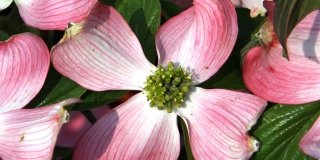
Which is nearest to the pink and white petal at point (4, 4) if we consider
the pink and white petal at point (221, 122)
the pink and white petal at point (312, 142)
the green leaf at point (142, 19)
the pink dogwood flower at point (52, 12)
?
the pink dogwood flower at point (52, 12)

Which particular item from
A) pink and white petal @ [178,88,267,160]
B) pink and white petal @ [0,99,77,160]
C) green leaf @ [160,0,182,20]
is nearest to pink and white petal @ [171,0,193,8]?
green leaf @ [160,0,182,20]

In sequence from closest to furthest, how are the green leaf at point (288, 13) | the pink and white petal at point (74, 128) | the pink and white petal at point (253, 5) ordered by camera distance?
the green leaf at point (288, 13)
the pink and white petal at point (253, 5)
the pink and white petal at point (74, 128)

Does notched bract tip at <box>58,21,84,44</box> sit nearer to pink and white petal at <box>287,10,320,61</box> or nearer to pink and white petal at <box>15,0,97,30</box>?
pink and white petal at <box>15,0,97,30</box>

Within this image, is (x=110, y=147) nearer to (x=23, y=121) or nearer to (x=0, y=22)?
(x=23, y=121)

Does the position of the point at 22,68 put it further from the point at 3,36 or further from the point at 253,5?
the point at 253,5

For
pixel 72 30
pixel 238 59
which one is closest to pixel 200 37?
pixel 238 59

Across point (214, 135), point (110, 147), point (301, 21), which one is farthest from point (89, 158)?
point (301, 21)

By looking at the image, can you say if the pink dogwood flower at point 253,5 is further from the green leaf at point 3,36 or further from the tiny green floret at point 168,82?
the green leaf at point 3,36
